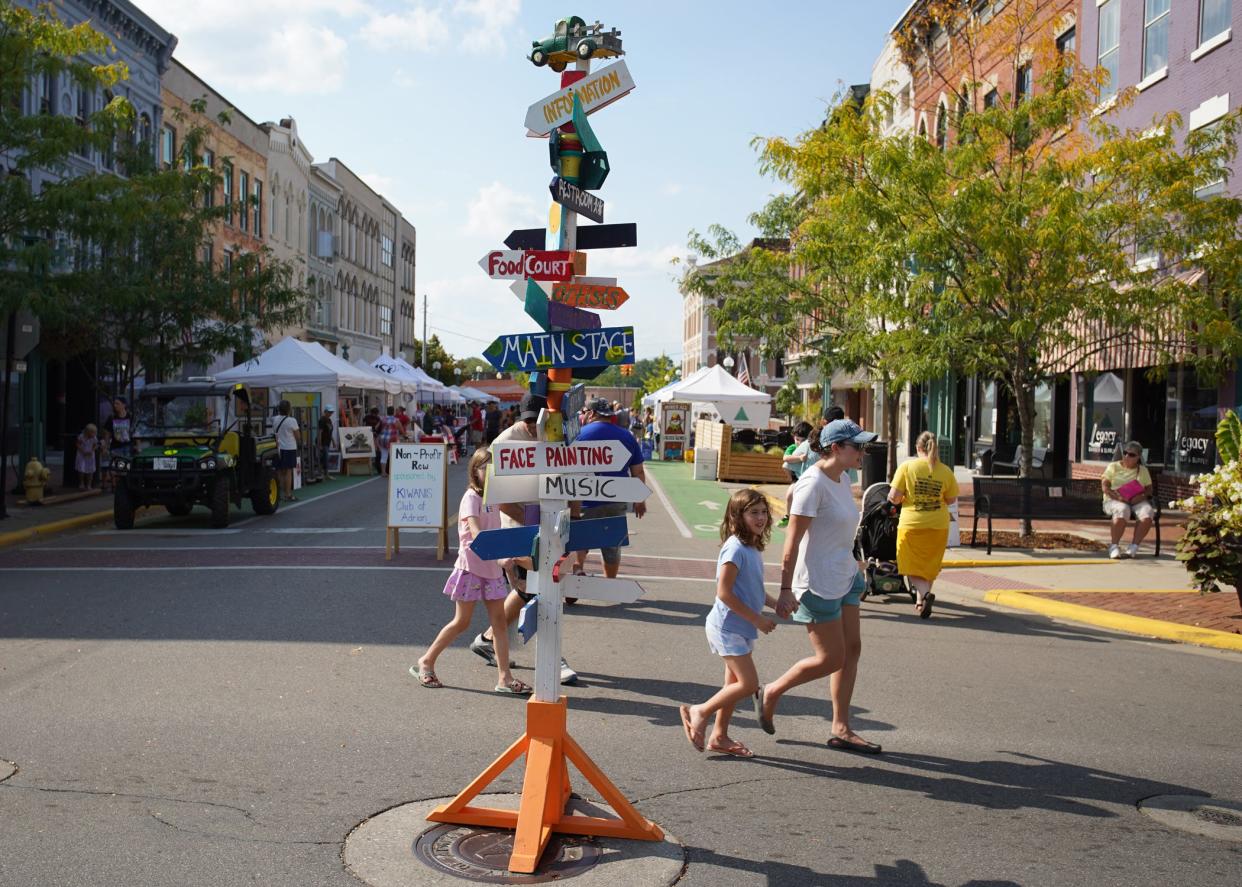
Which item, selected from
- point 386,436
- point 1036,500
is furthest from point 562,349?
point 386,436

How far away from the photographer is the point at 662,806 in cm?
565

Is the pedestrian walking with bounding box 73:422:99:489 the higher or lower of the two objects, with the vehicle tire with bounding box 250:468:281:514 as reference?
higher

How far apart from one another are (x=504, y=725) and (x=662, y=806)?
1.58 m

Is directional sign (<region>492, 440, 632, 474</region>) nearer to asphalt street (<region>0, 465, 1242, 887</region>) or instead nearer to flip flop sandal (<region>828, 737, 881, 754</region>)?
asphalt street (<region>0, 465, 1242, 887</region>)

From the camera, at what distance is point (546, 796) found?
502 centimetres

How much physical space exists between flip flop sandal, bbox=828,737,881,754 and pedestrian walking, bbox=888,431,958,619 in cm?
422

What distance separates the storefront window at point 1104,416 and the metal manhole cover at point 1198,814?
16833mm

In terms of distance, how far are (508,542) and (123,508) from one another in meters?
13.6

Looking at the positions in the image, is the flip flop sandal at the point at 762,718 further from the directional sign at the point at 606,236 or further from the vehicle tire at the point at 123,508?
the vehicle tire at the point at 123,508

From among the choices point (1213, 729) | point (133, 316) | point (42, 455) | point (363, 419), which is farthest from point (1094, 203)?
point (363, 419)

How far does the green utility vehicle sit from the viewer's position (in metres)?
17.2

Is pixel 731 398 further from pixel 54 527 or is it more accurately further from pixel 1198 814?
pixel 1198 814

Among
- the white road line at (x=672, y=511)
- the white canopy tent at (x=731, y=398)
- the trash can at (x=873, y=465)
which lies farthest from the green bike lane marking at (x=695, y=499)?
the trash can at (x=873, y=465)

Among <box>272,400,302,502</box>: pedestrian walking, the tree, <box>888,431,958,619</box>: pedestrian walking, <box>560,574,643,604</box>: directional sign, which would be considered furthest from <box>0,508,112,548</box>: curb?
<box>560,574,643,604</box>: directional sign
